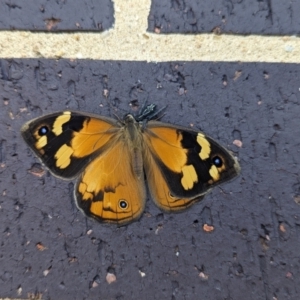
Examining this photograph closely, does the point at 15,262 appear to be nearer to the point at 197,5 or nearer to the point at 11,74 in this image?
the point at 11,74

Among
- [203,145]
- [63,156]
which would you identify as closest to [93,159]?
[63,156]

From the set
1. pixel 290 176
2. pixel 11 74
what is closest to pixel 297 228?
pixel 290 176

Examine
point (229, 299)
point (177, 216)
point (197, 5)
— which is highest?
point (197, 5)

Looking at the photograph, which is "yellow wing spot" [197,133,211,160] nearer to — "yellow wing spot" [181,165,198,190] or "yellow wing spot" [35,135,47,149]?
"yellow wing spot" [181,165,198,190]

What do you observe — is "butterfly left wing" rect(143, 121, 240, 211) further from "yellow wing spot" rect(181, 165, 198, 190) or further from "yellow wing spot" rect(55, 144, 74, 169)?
"yellow wing spot" rect(55, 144, 74, 169)

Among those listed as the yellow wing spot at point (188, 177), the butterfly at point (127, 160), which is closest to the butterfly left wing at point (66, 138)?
the butterfly at point (127, 160)

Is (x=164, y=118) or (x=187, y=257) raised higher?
(x=164, y=118)

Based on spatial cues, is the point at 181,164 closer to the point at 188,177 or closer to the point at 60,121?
the point at 188,177

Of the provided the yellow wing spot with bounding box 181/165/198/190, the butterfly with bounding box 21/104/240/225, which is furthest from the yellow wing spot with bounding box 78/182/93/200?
the yellow wing spot with bounding box 181/165/198/190

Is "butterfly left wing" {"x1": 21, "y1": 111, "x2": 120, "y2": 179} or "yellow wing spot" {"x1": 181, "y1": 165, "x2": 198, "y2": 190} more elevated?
"butterfly left wing" {"x1": 21, "y1": 111, "x2": 120, "y2": 179}
